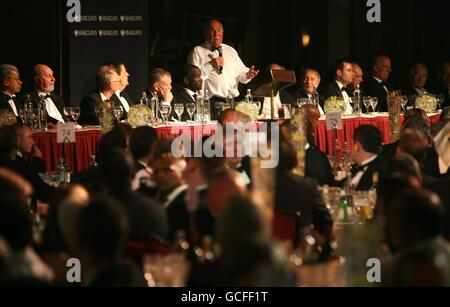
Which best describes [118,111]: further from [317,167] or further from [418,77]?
[418,77]

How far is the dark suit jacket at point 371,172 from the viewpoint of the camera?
19.6ft

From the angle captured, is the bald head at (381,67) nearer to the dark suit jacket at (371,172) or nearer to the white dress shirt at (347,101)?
the white dress shirt at (347,101)

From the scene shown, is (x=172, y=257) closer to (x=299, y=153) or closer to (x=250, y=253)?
(x=250, y=253)

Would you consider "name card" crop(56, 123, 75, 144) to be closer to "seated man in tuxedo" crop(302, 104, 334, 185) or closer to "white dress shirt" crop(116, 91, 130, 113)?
"white dress shirt" crop(116, 91, 130, 113)

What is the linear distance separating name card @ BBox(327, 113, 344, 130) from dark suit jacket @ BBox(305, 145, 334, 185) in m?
2.28

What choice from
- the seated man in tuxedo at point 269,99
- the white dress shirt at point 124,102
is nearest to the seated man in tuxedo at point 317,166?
the seated man in tuxedo at point 269,99

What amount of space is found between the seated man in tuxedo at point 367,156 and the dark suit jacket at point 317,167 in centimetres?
49

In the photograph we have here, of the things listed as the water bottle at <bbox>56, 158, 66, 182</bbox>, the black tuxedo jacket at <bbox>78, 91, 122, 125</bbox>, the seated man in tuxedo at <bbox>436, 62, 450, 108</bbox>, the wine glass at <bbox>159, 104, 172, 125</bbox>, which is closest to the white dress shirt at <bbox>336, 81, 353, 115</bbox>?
the seated man in tuxedo at <bbox>436, 62, 450, 108</bbox>

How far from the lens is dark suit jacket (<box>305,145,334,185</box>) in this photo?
260 inches

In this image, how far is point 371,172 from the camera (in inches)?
237

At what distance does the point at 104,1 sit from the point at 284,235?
5471 mm

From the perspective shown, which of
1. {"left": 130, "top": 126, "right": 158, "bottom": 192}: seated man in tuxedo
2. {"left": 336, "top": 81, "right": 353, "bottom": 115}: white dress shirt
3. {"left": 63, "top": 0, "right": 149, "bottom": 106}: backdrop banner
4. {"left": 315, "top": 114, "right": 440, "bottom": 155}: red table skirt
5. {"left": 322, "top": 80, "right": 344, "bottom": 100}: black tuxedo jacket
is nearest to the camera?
{"left": 130, "top": 126, "right": 158, "bottom": 192}: seated man in tuxedo

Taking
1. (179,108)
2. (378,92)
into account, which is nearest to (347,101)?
(378,92)
